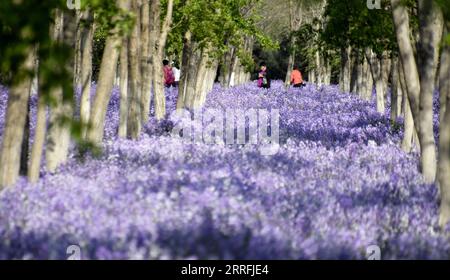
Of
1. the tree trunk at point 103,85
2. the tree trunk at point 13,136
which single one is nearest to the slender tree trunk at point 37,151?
the tree trunk at point 13,136

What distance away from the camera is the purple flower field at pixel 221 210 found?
6.15m

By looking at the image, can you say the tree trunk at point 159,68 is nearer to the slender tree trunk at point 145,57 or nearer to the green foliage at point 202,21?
the slender tree trunk at point 145,57

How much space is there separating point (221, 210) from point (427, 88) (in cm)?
469

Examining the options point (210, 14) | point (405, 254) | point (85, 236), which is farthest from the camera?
point (210, 14)

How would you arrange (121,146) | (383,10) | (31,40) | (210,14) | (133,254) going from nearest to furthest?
(31,40) → (133,254) → (121,146) → (383,10) → (210,14)

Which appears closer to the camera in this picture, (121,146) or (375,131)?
(121,146)

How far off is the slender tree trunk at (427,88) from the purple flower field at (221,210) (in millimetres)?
238

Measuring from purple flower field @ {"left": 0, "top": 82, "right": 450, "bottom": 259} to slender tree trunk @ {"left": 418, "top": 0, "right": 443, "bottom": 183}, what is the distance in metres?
0.24

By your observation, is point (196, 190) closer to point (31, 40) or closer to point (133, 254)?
point (133, 254)

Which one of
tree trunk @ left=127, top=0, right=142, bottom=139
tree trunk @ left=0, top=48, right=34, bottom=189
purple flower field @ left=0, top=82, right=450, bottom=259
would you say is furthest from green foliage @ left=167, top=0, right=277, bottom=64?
tree trunk @ left=0, top=48, right=34, bottom=189

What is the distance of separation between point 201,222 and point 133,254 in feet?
2.88

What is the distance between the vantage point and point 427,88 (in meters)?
10.5
